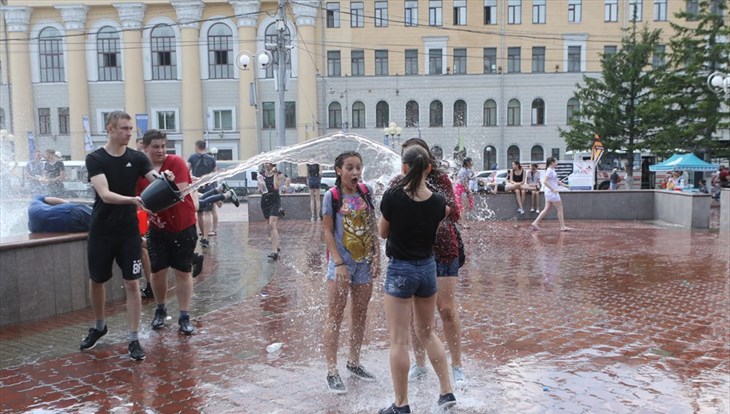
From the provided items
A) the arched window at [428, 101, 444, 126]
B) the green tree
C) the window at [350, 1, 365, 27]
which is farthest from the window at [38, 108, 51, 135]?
the green tree

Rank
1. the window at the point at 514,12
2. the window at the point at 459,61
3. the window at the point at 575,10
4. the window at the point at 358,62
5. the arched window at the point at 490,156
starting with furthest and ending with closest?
the arched window at the point at 490,156 → the window at the point at 459,61 → the window at the point at 358,62 → the window at the point at 514,12 → the window at the point at 575,10

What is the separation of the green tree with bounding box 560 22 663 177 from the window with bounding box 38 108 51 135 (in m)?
37.6

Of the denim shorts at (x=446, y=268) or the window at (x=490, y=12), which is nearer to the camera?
the denim shorts at (x=446, y=268)

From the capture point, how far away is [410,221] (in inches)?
163

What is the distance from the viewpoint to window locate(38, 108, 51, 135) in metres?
48.2

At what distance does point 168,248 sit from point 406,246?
294cm

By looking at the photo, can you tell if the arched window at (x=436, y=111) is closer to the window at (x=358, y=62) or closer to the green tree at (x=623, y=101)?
the window at (x=358, y=62)

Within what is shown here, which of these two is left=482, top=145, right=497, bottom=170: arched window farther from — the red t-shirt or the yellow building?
the red t-shirt

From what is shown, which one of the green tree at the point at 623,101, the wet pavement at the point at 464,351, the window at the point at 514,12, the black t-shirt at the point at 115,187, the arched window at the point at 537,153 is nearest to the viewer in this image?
the wet pavement at the point at 464,351

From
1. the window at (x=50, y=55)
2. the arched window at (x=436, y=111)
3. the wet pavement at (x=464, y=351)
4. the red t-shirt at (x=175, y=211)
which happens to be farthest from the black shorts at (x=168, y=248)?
the window at (x=50, y=55)

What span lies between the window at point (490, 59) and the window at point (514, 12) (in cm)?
240

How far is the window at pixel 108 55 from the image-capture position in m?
47.2

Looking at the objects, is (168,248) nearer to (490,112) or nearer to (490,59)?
(490,112)

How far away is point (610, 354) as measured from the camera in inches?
225
